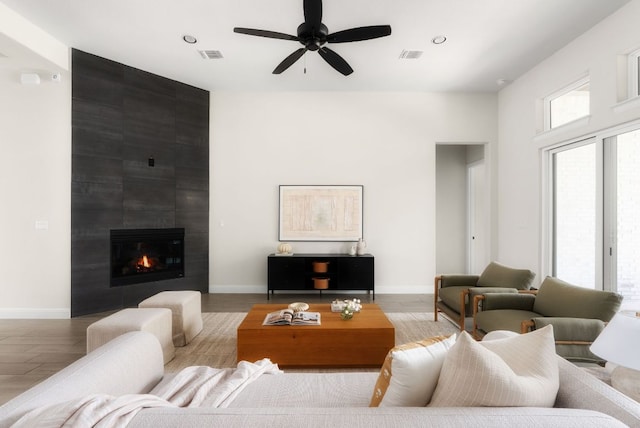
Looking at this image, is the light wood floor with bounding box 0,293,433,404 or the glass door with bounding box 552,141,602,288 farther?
the glass door with bounding box 552,141,602,288

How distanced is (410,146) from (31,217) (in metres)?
5.49

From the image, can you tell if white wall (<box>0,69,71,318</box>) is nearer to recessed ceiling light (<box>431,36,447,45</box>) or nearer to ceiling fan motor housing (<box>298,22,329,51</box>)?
ceiling fan motor housing (<box>298,22,329,51</box>)

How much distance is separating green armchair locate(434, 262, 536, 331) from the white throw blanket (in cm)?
233

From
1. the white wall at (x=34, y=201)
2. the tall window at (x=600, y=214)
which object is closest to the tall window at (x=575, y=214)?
the tall window at (x=600, y=214)

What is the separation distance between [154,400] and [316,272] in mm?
4237

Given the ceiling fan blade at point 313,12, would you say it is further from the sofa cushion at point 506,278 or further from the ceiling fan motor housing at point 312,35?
the sofa cushion at point 506,278

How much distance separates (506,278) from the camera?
387 cm

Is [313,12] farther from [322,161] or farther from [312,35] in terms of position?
[322,161]

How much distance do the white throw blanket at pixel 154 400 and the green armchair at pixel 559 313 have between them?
78.5 inches

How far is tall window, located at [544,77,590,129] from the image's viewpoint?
158 inches

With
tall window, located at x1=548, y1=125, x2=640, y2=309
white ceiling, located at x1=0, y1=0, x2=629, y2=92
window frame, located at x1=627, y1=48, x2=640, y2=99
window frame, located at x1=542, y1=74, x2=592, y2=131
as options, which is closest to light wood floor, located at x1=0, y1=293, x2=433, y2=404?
tall window, located at x1=548, y1=125, x2=640, y2=309

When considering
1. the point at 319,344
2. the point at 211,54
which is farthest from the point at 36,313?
the point at 211,54

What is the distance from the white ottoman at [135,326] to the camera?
107 inches

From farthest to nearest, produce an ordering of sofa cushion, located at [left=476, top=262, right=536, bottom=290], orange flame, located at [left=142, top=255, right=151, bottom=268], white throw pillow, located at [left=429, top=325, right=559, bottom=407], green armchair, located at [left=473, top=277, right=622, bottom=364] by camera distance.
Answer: orange flame, located at [left=142, top=255, right=151, bottom=268] → sofa cushion, located at [left=476, top=262, right=536, bottom=290] → green armchair, located at [left=473, top=277, right=622, bottom=364] → white throw pillow, located at [left=429, top=325, right=559, bottom=407]
